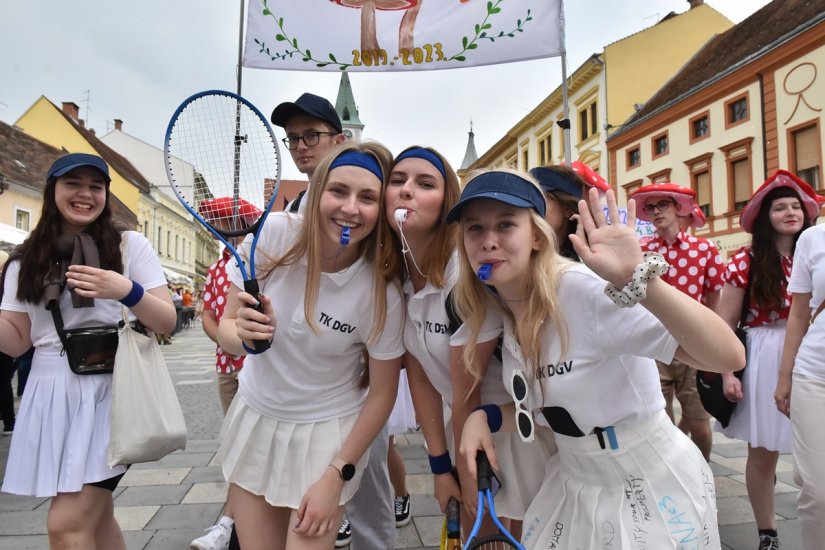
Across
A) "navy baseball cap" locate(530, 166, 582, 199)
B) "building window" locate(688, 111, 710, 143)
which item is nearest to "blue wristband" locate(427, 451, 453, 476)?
"navy baseball cap" locate(530, 166, 582, 199)

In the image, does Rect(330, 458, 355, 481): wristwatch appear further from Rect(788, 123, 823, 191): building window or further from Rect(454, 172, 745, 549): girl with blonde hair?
Rect(788, 123, 823, 191): building window

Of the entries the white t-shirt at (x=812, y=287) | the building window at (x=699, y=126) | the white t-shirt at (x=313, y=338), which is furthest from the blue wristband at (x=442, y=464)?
the building window at (x=699, y=126)

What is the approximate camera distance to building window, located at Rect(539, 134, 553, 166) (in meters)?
35.4

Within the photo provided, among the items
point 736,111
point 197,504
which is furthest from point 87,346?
point 736,111

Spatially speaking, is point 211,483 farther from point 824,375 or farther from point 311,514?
point 824,375

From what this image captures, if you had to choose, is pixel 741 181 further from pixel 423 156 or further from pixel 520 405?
pixel 520 405

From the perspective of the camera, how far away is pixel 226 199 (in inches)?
84.8

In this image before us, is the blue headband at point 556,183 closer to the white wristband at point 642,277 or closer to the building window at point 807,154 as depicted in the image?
the white wristband at point 642,277

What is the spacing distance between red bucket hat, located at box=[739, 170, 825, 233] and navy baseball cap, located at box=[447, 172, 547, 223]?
7.38 feet

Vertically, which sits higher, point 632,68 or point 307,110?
point 632,68

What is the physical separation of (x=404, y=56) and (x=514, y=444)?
333 cm

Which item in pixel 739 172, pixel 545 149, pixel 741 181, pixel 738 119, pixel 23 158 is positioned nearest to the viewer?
pixel 741 181

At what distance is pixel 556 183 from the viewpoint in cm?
276

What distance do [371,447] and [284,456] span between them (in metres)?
0.83
